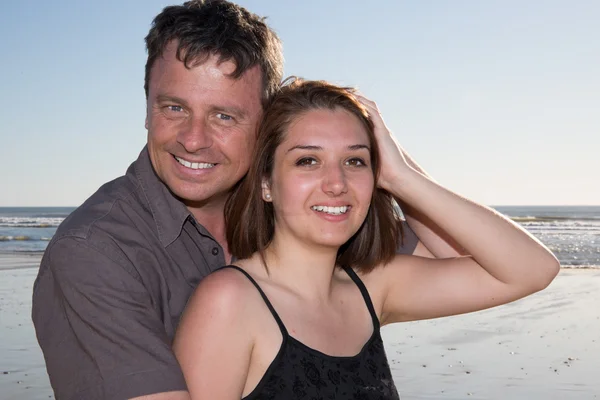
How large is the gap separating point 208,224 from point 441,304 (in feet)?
3.99

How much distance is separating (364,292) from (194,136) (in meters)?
1.08

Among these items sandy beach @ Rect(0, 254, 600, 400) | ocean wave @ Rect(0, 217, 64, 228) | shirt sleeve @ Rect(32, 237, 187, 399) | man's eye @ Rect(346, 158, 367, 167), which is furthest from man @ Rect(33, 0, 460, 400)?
ocean wave @ Rect(0, 217, 64, 228)

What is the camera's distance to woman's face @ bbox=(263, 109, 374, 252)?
3016 millimetres

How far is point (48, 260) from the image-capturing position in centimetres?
272

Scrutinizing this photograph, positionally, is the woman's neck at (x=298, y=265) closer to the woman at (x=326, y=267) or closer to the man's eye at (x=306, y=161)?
the woman at (x=326, y=267)

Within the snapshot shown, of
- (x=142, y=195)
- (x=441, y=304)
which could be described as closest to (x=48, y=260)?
(x=142, y=195)

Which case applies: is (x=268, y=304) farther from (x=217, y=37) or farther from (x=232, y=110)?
(x=217, y=37)

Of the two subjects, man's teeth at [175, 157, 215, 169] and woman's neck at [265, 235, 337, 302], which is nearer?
woman's neck at [265, 235, 337, 302]

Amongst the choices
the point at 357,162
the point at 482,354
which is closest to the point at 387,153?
the point at 357,162

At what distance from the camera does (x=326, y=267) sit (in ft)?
10.8

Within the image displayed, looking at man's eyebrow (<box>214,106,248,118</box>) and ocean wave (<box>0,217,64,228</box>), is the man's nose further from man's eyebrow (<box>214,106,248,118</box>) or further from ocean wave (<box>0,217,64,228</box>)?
ocean wave (<box>0,217,64,228</box>)

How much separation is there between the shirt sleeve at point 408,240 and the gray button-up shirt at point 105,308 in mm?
1415

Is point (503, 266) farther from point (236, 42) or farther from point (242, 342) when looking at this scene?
point (236, 42)

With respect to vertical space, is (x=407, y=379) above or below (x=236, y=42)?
below
